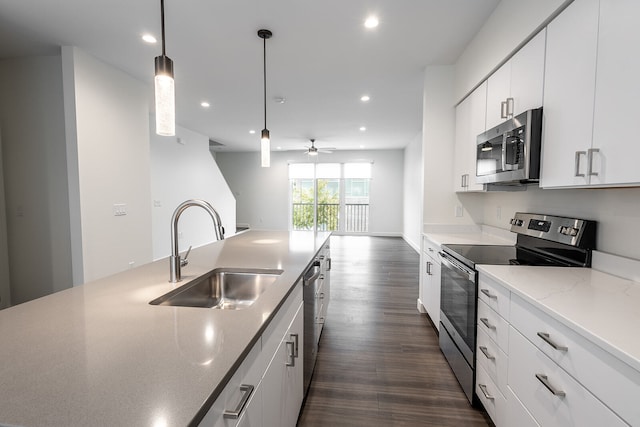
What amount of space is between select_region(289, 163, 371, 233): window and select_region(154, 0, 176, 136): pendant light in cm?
802

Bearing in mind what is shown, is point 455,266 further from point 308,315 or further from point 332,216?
point 332,216

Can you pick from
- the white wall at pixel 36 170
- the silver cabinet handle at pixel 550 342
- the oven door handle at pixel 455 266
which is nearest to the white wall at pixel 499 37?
the oven door handle at pixel 455 266

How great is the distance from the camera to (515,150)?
1896 mm

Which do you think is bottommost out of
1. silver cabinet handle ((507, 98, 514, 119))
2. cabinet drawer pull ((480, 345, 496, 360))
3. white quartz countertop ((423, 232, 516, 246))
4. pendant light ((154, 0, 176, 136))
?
cabinet drawer pull ((480, 345, 496, 360))

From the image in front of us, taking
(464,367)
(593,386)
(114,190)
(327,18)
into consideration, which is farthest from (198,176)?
(593,386)

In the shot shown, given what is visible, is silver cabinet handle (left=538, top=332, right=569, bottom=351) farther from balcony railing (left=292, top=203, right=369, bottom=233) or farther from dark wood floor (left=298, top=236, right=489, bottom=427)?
balcony railing (left=292, top=203, right=369, bottom=233)

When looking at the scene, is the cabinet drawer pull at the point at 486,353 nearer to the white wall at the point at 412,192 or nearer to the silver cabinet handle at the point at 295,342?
the silver cabinet handle at the point at 295,342

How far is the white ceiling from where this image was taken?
7.52 ft

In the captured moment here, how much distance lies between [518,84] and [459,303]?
149cm

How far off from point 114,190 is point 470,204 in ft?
12.6

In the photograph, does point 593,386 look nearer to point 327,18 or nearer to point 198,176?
point 327,18

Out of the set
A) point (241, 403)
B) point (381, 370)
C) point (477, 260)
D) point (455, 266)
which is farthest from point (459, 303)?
point (241, 403)

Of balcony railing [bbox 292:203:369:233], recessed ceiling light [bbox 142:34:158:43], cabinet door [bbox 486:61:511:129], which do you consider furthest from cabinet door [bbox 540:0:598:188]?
balcony railing [bbox 292:203:369:233]

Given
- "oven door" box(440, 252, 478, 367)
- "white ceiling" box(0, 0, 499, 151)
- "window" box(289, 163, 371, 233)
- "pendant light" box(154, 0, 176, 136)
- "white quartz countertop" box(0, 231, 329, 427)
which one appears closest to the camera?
"white quartz countertop" box(0, 231, 329, 427)
